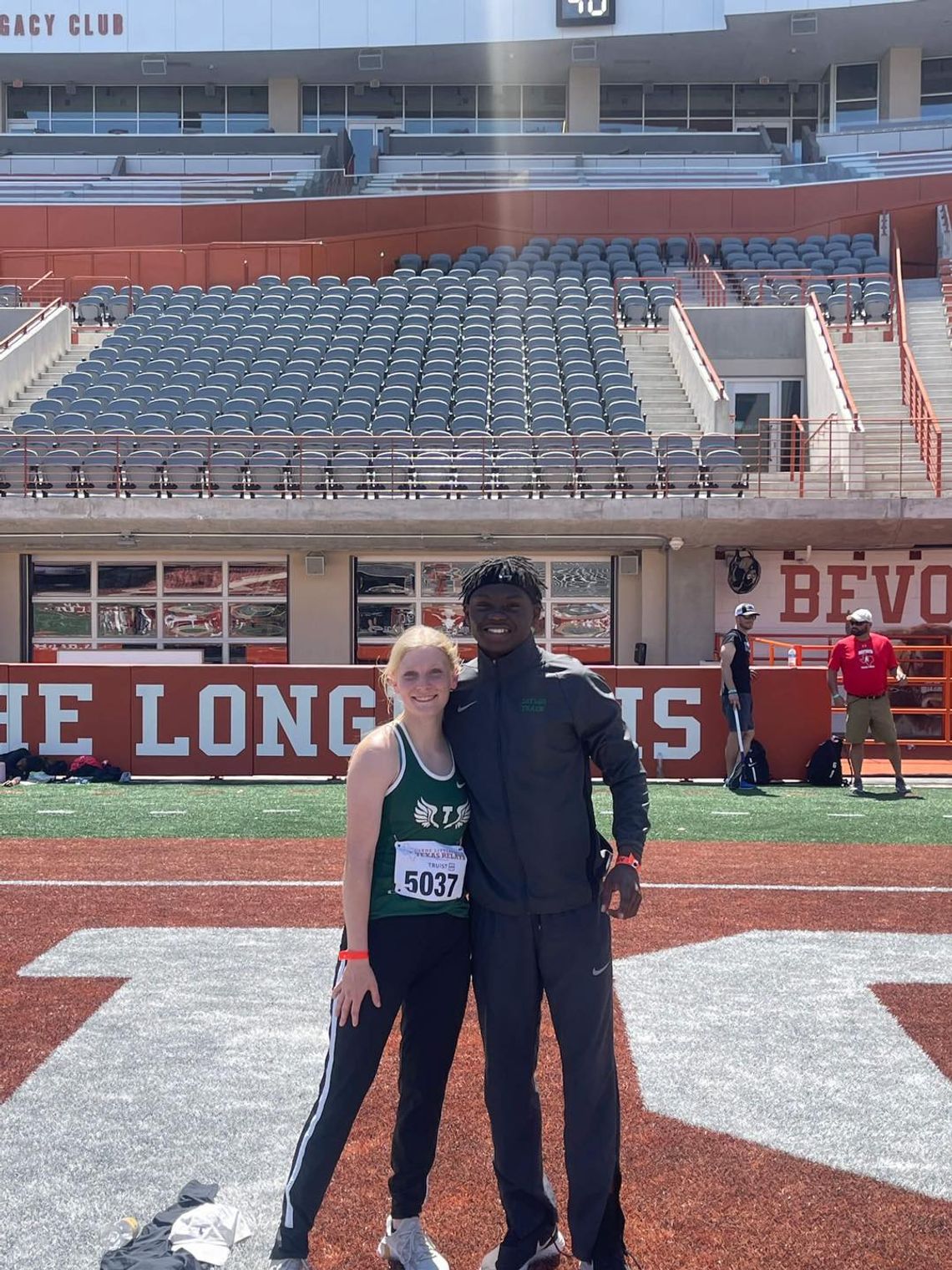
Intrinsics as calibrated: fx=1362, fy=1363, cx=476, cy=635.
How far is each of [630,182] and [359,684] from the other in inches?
1002

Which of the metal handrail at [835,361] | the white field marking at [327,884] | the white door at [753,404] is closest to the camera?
the white field marking at [327,884]

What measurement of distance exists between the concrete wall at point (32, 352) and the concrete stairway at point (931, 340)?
57.6ft

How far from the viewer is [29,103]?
43562 millimetres

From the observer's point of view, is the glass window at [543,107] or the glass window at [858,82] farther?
the glass window at [543,107]

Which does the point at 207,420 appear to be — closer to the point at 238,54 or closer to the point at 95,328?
the point at 95,328

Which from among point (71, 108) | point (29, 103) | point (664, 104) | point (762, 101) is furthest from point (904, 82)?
point (29, 103)

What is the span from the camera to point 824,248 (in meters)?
33.6

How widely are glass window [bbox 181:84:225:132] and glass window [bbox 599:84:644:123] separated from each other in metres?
12.1

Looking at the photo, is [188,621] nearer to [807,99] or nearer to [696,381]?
[696,381]

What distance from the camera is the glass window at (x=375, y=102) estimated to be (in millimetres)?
43156

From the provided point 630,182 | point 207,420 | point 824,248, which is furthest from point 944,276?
point 207,420

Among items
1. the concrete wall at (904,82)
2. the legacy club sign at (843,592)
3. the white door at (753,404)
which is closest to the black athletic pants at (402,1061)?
the legacy club sign at (843,592)

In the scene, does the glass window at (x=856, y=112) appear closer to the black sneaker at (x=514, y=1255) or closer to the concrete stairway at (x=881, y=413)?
the concrete stairway at (x=881, y=413)

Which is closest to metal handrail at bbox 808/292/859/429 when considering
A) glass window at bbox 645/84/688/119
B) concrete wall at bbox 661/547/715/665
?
concrete wall at bbox 661/547/715/665
